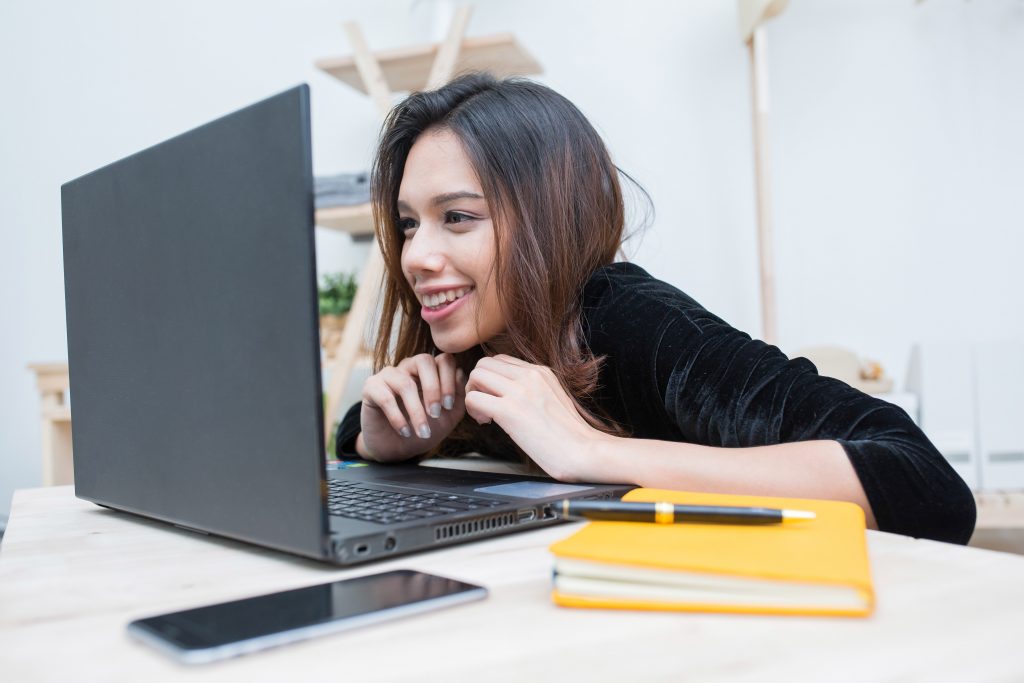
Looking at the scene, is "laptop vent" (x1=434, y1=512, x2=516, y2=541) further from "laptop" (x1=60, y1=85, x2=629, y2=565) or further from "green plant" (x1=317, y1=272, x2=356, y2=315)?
"green plant" (x1=317, y1=272, x2=356, y2=315)

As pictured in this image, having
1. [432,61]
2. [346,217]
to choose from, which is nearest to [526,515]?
[346,217]

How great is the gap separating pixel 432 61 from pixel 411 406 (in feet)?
4.47

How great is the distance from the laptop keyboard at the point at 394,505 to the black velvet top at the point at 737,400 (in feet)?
1.10

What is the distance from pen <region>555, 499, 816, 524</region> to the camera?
472 millimetres

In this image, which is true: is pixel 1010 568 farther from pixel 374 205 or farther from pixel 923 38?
pixel 923 38

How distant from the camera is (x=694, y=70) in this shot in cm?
220

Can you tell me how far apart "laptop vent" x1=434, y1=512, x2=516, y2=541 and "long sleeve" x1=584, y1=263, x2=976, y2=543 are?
0.31 metres

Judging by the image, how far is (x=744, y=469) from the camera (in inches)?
27.4

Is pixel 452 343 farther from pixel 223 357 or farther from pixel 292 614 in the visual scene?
pixel 292 614

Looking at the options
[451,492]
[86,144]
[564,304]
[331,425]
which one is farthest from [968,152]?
[86,144]

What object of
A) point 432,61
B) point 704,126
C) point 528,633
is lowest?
point 528,633

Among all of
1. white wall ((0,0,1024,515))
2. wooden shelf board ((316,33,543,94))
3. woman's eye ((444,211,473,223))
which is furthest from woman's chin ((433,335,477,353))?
white wall ((0,0,1024,515))

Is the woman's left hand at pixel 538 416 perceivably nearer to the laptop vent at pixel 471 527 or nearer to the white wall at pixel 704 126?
the laptop vent at pixel 471 527

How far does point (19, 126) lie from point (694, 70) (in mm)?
1968
